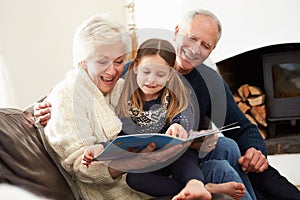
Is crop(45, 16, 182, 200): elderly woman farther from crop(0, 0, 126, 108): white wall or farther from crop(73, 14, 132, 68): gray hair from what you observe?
crop(0, 0, 126, 108): white wall

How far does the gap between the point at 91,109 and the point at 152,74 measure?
22 cm

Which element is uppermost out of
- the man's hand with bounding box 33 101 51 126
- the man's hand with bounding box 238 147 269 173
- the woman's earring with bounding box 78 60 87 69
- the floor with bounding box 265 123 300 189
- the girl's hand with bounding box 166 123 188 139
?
the woman's earring with bounding box 78 60 87 69

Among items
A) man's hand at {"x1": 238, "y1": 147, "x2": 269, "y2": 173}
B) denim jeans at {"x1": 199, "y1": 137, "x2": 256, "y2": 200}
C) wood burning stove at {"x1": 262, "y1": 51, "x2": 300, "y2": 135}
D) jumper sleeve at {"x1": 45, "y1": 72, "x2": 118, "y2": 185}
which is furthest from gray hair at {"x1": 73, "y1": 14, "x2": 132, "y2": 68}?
wood burning stove at {"x1": 262, "y1": 51, "x2": 300, "y2": 135}

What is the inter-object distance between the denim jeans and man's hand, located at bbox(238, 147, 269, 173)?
0.02 m

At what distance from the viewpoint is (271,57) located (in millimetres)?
3264

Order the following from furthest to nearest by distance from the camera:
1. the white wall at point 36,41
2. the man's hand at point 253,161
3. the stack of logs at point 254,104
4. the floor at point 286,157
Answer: the stack of logs at point 254,104
the floor at point 286,157
the white wall at point 36,41
the man's hand at point 253,161

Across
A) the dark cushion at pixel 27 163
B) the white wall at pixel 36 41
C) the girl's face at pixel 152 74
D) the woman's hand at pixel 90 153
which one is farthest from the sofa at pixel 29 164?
the white wall at pixel 36 41

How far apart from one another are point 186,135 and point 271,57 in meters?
1.99

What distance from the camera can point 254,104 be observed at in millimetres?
3311

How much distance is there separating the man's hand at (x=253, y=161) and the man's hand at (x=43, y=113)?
706mm

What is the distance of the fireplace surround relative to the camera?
3262 millimetres

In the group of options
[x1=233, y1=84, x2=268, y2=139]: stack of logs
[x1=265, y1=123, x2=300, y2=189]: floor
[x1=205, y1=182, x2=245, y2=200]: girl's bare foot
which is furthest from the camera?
[x1=233, y1=84, x2=268, y2=139]: stack of logs

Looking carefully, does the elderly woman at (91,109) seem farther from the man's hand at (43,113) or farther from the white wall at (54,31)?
the white wall at (54,31)

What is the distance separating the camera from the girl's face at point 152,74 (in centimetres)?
147
